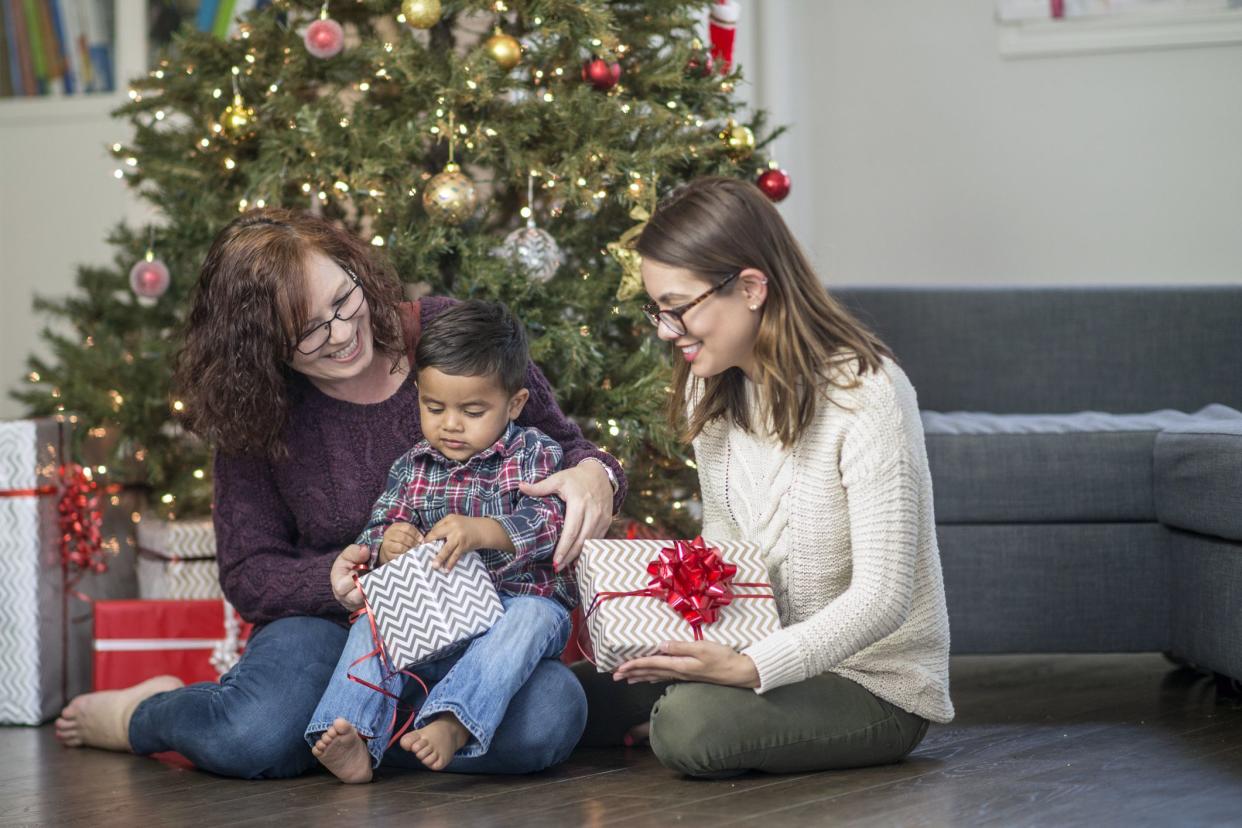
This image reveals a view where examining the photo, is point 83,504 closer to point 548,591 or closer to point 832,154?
point 548,591

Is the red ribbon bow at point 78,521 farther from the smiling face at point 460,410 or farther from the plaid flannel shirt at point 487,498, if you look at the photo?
the smiling face at point 460,410

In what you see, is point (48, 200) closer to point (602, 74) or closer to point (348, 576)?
point (602, 74)

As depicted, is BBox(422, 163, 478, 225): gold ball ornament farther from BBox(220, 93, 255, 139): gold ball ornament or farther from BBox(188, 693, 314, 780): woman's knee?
BBox(188, 693, 314, 780): woman's knee

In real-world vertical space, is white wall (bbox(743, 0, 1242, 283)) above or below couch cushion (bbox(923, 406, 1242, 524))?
above

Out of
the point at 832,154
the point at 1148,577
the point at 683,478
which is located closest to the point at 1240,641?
the point at 1148,577

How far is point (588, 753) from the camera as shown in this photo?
2107 mm

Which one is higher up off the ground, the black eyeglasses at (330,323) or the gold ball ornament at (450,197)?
the gold ball ornament at (450,197)

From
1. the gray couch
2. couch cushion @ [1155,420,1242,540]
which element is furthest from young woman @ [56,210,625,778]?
couch cushion @ [1155,420,1242,540]

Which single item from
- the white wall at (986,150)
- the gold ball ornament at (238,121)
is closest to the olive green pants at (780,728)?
the gold ball ornament at (238,121)

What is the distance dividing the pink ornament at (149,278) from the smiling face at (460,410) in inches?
37.9

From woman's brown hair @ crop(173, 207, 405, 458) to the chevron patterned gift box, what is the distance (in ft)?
1.11

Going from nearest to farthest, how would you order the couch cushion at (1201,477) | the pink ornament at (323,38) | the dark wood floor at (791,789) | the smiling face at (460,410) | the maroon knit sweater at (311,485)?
the dark wood floor at (791,789), the smiling face at (460,410), the maroon knit sweater at (311,485), the couch cushion at (1201,477), the pink ornament at (323,38)

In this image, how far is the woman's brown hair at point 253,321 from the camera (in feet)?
6.70

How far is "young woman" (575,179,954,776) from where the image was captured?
1.80 metres
